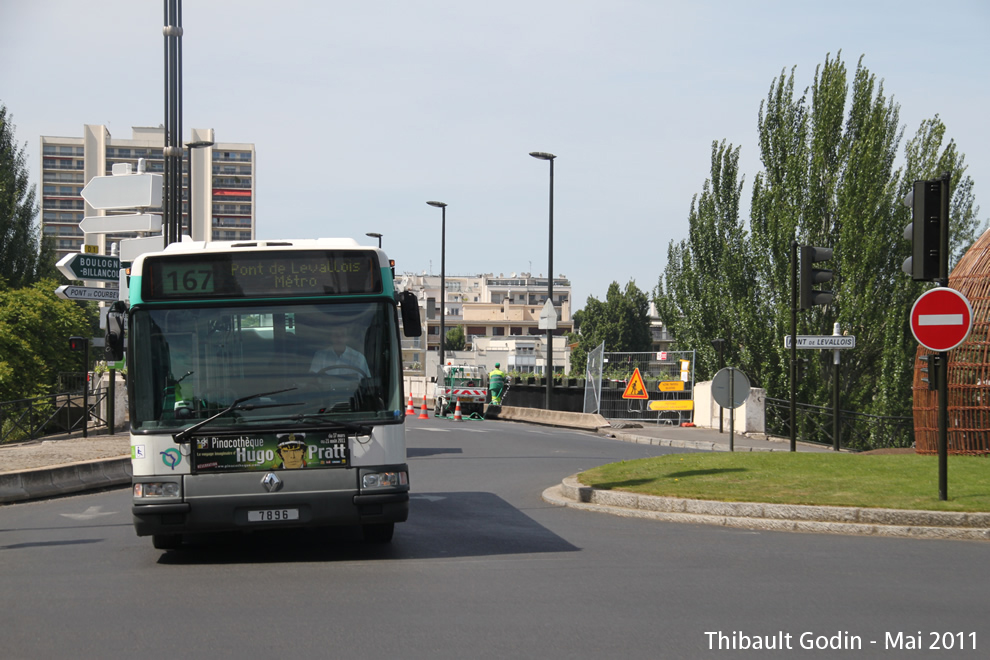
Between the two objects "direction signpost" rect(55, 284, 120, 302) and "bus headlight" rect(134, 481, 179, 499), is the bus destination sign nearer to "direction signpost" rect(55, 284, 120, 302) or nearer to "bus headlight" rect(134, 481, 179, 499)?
"bus headlight" rect(134, 481, 179, 499)

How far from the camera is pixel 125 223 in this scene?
16.6m

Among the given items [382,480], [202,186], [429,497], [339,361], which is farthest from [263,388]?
[202,186]

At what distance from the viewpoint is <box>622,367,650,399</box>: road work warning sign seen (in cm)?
2944

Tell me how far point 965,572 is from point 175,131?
14.2 meters

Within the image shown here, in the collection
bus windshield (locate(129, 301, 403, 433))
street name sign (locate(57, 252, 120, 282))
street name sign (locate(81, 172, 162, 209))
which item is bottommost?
bus windshield (locate(129, 301, 403, 433))

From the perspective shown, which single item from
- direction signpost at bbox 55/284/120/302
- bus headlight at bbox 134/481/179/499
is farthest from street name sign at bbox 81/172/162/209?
bus headlight at bbox 134/481/179/499

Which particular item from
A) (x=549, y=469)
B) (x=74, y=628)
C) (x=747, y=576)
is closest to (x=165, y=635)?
(x=74, y=628)

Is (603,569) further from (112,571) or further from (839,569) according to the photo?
(112,571)

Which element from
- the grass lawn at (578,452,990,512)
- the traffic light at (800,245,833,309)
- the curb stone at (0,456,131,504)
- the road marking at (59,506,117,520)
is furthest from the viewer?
the traffic light at (800,245,833,309)

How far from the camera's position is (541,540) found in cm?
948

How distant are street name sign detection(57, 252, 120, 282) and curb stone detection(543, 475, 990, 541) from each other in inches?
376

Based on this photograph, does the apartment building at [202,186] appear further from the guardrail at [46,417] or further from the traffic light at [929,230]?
the traffic light at [929,230]

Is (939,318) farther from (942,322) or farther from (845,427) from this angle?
(845,427)

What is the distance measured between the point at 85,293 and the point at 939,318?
13277mm
